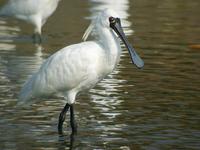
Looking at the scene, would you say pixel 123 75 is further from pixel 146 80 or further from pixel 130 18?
pixel 130 18

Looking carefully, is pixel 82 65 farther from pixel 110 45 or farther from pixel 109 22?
pixel 109 22

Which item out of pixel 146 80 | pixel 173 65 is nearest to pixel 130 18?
pixel 173 65

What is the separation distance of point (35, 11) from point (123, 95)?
6014 mm

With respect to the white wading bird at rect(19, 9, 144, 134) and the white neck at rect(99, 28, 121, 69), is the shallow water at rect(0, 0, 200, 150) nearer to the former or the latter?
the white wading bird at rect(19, 9, 144, 134)

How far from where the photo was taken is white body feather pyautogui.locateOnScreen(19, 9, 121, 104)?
9.74m

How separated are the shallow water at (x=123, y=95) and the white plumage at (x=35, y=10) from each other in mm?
360

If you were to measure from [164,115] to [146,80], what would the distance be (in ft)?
7.75

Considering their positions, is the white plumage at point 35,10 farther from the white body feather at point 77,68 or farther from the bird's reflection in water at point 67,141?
the bird's reflection in water at point 67,141

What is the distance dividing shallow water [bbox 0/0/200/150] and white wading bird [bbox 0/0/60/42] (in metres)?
0.34

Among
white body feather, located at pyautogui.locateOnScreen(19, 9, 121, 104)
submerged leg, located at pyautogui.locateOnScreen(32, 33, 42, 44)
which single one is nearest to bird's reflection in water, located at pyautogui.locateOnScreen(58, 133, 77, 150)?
white body feather, located at pyautogui.locateOnScreen(19, 9, 121, 104)

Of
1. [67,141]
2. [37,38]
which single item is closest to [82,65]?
[67,141]

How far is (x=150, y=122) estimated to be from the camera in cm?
1033

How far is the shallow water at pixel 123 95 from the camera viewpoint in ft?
31.4

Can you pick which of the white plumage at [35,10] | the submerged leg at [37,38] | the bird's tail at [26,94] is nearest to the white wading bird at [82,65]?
the bird's tail at [26,94]
